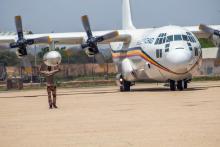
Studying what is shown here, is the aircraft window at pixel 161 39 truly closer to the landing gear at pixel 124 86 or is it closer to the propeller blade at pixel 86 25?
the landing gear at pixel 124 86

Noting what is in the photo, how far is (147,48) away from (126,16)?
40.2 feet

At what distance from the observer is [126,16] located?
43250mm

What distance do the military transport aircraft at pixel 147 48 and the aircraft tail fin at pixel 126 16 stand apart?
22.5 inches

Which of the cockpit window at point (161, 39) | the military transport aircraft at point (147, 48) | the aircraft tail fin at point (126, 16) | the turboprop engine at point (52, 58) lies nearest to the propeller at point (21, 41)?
the military transport aircraft at point (147, 48)

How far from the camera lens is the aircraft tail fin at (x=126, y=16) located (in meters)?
42.5

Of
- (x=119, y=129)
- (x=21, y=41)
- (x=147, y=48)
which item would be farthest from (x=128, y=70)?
(x=119, y=129)

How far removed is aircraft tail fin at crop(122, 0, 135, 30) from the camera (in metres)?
42.5

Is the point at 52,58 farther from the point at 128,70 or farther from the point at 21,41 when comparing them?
the point at 21,41

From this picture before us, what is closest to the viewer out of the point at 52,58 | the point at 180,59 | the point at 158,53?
the point at 180,59

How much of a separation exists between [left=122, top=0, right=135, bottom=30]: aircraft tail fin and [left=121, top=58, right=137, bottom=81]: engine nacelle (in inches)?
319

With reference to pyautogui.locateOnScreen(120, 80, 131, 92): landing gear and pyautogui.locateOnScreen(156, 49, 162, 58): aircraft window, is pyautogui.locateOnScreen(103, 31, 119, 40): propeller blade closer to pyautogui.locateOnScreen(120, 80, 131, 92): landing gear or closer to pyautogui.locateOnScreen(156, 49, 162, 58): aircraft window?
pyautogui.locateOnScreen(120, 80, 131, 92): landing gear

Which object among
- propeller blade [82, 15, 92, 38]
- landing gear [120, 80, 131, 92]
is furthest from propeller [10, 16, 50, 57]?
landing gear [120, 80, 131, 92]

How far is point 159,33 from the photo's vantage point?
3095cm

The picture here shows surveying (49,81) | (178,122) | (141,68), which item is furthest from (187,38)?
(178,122)
